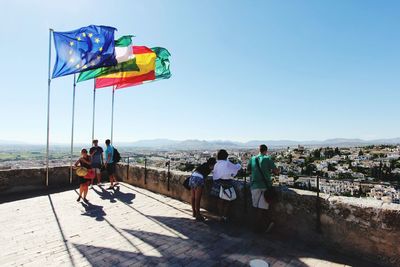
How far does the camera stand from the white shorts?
4637 mm

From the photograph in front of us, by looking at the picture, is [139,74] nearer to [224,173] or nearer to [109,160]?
[109,160]

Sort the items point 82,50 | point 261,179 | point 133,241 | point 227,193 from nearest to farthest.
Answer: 1. point 133,241
2. point 261,179
3. point 227,193
4. point 82,50

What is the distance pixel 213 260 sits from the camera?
3631 mm

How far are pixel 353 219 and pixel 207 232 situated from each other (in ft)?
8.10

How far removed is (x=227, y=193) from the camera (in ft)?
16.7

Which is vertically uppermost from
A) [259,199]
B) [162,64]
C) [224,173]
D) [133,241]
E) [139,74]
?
[162,64]

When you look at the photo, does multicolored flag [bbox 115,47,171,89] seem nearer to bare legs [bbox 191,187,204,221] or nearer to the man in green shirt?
bare legs [bbox 191,187,204,221]

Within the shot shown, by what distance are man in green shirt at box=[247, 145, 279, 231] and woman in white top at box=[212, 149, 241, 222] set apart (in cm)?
47

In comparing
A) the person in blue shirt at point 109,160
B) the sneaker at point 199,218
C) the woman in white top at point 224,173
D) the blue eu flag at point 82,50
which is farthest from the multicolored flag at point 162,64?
the sneaker at point 199,218

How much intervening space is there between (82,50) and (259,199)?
7.12 metres

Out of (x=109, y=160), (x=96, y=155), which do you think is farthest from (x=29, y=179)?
(x=109, y=160)

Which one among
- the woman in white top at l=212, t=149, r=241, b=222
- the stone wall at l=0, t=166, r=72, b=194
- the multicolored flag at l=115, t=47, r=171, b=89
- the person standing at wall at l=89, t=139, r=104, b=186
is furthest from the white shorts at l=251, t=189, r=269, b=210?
the multicolored flag at l=115, t=47, r=171, b=89

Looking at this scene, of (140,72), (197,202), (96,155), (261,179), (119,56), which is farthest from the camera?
(140,72)

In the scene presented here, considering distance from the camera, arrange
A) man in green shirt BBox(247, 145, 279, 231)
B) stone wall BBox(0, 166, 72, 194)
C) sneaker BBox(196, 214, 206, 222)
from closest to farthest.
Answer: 1. man in green shirt BBox(247, 145, 279, 231)
2. sneaker BBox(196, 214, 206, 222)
3. stone wall BBox(0, 166, 72, 194)
